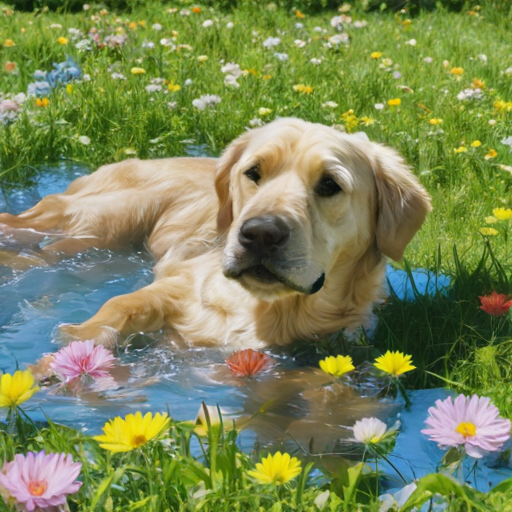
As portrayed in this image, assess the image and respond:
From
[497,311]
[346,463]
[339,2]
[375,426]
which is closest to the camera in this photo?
[375,426]

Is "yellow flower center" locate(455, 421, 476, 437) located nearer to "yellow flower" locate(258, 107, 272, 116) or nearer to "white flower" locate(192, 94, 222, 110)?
"yellow flower" locate(258, 107, 272, 116)

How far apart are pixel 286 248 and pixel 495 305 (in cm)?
98

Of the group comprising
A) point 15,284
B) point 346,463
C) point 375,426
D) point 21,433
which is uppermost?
point 375,426

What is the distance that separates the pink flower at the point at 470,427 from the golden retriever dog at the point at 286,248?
46.0 inches

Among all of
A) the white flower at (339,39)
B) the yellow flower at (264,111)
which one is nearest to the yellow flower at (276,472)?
the yellow flower at (264,111)

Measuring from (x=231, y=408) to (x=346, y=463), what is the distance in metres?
0.77

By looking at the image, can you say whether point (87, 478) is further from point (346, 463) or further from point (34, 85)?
point (34, 85)

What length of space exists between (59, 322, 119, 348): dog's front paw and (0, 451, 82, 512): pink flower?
5.69 ft

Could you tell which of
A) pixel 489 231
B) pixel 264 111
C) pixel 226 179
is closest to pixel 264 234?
pixel 226 179

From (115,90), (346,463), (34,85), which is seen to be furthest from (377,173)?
(34,85)

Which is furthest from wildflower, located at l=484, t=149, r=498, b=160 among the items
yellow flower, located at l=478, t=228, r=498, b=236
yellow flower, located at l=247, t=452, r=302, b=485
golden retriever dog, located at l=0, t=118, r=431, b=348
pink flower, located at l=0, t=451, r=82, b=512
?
pink flower, located at l=0, t=451, r=82, b=512

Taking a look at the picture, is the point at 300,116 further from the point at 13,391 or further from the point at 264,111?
the point at 13,391

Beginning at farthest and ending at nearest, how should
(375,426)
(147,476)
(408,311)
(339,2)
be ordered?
1. (339,2)
2. (408,311)
3. (375,426)
4. (147,476)

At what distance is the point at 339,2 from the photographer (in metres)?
11.8
